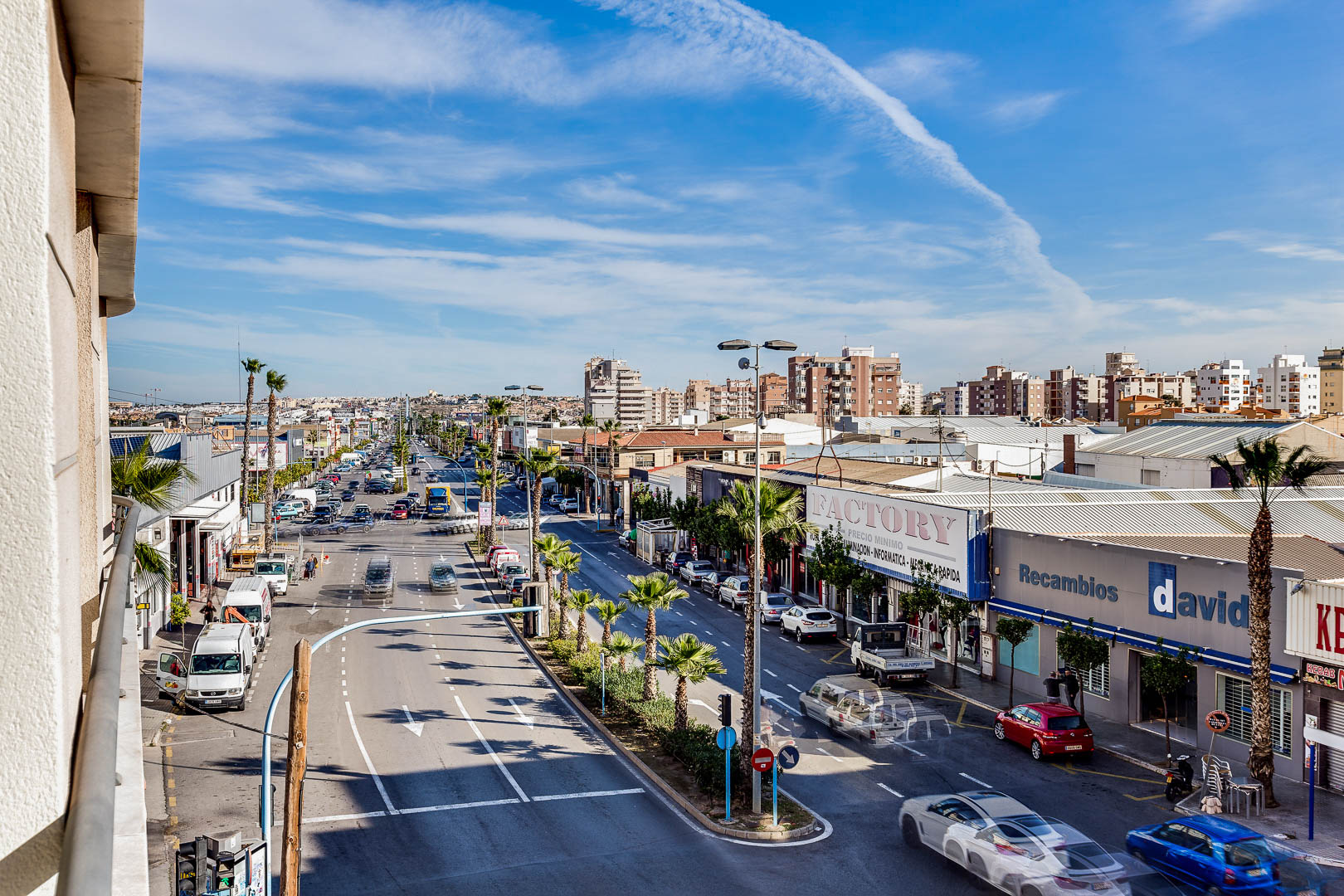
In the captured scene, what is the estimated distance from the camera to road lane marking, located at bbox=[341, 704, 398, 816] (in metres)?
23.0

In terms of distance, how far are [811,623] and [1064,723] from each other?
1590 cm

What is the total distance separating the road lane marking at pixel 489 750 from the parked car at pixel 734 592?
779 inches

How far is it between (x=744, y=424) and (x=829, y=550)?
73.0m

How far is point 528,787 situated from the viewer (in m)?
24.4

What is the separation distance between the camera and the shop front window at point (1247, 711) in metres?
25.4

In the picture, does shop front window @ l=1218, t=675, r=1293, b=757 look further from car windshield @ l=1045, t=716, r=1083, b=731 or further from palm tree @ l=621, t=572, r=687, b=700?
palm tree @ l=621, t=572, r=687, b=700

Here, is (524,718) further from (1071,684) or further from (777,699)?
(1071,684)

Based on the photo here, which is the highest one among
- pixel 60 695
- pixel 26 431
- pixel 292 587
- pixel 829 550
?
pixel 26 431

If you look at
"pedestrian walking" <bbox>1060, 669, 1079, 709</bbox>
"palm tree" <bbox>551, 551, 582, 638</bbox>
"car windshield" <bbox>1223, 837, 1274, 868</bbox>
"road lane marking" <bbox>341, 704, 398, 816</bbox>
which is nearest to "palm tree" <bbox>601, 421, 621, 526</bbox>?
"palm tree" <bbox>551, 551, 582, 638</bbox>

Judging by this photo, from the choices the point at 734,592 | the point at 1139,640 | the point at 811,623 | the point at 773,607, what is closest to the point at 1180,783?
the point at 1139,640

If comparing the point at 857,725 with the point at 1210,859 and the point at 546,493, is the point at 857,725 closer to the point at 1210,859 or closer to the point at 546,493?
the point at 1210,859

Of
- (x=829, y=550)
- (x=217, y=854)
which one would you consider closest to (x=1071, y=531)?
(x=829, y=550)

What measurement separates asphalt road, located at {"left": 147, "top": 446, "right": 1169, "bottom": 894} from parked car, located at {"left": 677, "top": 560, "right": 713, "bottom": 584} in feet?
54.0

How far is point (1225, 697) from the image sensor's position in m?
27.2
